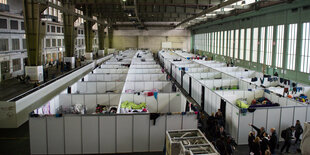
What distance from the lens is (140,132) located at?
10.8m

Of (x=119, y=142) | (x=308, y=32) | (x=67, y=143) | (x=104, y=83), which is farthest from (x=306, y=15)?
(x=67, y=143)

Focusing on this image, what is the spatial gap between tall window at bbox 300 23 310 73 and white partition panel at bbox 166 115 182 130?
15735 mm

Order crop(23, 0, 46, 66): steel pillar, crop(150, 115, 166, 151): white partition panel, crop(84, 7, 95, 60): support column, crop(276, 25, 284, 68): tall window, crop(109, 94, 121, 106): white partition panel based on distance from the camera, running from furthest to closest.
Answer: crop(84, 7, 95, 60): support column, crop(276, 25, 284, 68): tall window, crop(23, 0, 46, 66): steel pillar, crop(109, 94, 121, 106): white partition panel, crop(150, 115, 166, 151): white partition panel

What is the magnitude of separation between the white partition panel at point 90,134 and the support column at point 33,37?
49.6 feet

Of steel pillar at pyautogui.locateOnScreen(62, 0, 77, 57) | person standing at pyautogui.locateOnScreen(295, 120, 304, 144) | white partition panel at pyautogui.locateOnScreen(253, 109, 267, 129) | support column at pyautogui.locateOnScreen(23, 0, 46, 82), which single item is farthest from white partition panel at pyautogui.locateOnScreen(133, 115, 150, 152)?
steel pillar at pyautogui.locateOnScreen(62, 0, 77, 57)

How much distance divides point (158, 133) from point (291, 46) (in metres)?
18.9

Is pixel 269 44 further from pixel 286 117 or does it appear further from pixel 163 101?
pixel 163 101

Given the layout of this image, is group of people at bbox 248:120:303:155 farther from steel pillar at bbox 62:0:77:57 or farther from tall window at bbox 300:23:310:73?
steel pillar at bbox 62:0:77:57

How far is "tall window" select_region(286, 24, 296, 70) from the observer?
23.3 metres

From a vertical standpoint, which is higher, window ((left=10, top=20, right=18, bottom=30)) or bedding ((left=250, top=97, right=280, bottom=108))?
window ((left=10, top=20, right=18, bottom=30))

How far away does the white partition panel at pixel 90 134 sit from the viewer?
10.6 meters

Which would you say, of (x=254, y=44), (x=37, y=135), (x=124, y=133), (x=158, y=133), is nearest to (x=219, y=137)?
(x=158, y=133)

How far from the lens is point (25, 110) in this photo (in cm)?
1554

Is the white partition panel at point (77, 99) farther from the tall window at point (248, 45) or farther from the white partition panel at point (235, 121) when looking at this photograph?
the tall window at point (248, 45)
